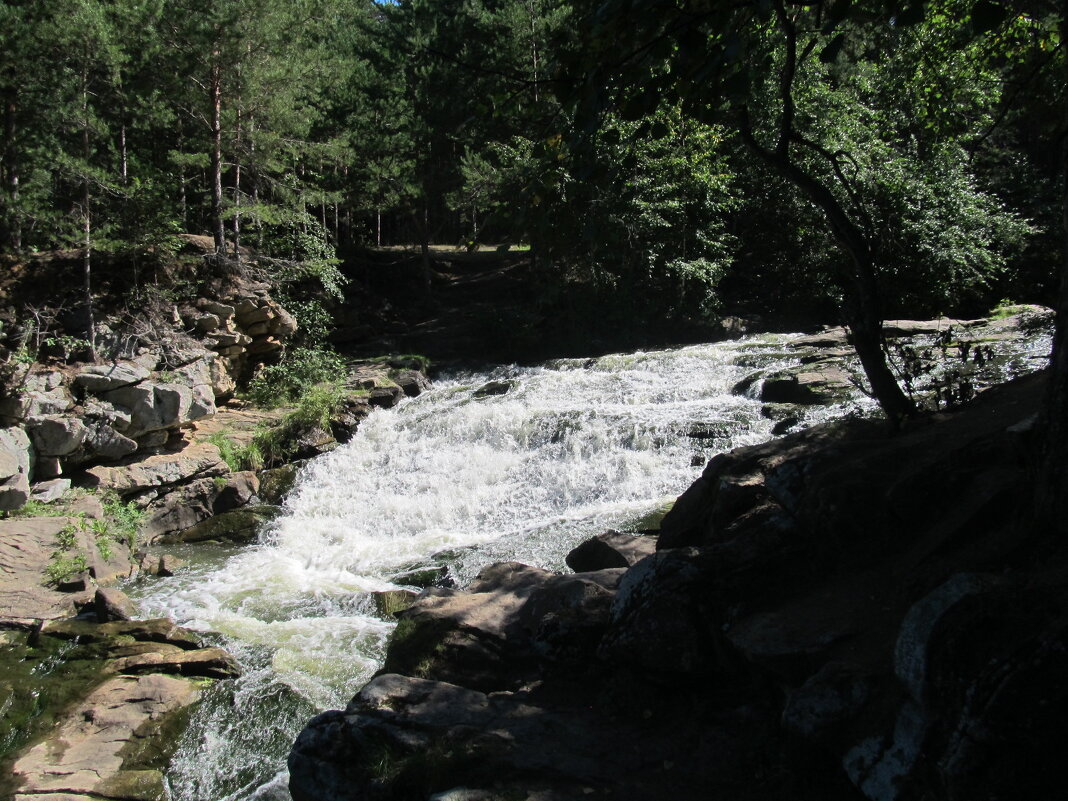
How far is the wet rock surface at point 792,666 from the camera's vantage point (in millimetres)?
2615

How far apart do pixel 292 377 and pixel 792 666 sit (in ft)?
Answer: 46.2

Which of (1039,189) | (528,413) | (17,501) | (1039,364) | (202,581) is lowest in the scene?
(202,581)

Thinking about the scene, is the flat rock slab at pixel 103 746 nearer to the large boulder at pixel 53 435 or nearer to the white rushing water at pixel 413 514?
the white rushing water at pixel 413 514

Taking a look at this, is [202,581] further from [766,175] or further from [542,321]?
[766,175]

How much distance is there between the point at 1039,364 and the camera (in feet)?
34.4

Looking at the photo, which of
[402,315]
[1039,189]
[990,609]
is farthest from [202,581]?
[1039,189]

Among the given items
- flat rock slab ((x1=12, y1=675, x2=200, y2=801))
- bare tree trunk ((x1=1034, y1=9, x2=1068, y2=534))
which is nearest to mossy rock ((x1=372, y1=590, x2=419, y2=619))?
flat rock slab ((x1=12, y1=675, x2=200, y2=801))

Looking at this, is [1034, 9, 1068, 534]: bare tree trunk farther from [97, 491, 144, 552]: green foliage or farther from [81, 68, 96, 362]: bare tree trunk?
[81, 68, 96, 362]: bare tree trunk

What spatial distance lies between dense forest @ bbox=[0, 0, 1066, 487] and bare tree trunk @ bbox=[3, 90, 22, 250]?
0.15 ft

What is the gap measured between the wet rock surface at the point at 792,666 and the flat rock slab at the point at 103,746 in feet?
6.25

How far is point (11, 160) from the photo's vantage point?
43.5 ft

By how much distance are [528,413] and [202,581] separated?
553 centimetres

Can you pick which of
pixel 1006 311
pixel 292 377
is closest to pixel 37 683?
pixel 292 377

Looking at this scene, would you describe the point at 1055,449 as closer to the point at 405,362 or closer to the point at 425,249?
the point at 405,362
